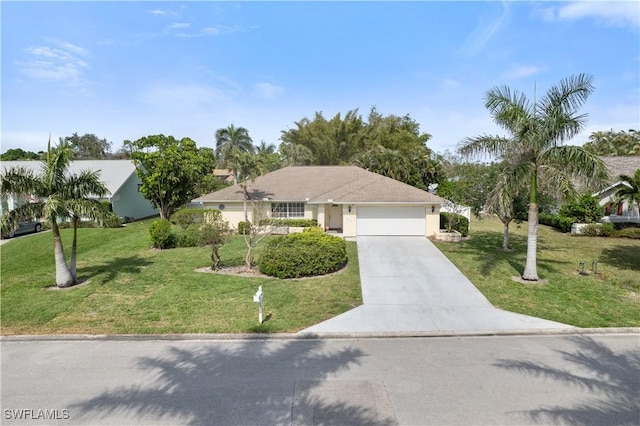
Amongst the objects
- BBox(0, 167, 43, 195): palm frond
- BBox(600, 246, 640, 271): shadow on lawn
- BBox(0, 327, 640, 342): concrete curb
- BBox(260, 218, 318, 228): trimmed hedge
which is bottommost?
BBox(0, 327, 640, 342): concrete curb

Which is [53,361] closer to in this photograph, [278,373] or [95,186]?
[278,373]

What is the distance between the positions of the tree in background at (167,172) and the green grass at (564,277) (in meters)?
20.1

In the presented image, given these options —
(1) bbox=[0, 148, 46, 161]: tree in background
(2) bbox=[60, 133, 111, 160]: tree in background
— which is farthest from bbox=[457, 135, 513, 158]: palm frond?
(2) bbox=[60, 133, 111, 160]: tree in background

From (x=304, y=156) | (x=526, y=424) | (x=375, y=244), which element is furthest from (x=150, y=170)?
(x=526, y=424)

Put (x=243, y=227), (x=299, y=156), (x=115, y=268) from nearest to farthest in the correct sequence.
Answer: (x=115, y=268)
(x=243, y=227)
(x=299, y=156)

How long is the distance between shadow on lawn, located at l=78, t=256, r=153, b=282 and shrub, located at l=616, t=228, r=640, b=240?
89.6ft

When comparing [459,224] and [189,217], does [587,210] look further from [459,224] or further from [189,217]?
[189,217]

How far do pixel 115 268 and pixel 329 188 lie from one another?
47.1ft

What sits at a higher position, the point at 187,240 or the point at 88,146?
the point at 88,146

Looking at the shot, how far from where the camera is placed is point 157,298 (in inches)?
458

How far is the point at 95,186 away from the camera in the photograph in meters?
12.4

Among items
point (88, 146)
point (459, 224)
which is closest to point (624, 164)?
point (459, 224)

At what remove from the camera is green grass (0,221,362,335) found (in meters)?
9.59

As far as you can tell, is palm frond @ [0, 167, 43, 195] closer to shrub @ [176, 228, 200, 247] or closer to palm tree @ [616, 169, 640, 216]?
shrub @ [176, 228, 200, 247]
